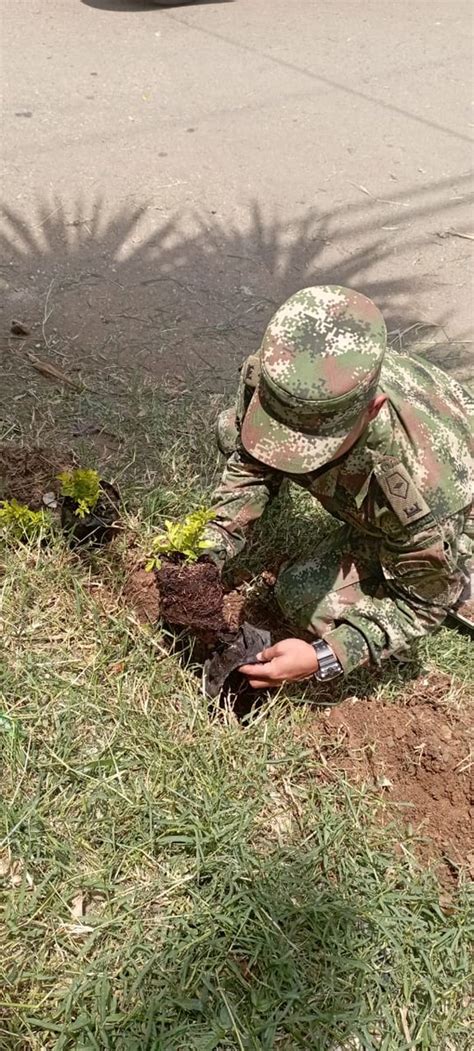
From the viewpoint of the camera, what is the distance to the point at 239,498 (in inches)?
100

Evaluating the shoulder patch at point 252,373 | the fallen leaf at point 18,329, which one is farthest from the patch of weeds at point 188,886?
the fallen leaf at point 18,329

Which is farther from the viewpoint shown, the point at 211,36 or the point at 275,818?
the point at 211,36

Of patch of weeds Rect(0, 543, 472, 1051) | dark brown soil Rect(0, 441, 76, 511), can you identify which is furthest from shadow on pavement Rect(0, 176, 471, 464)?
patch of weeds Rect(0, 543, 472, 1051)

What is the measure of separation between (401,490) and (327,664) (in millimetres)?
500

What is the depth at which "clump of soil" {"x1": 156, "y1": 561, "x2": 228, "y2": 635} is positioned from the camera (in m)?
2.29

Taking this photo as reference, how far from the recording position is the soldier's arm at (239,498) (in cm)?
253

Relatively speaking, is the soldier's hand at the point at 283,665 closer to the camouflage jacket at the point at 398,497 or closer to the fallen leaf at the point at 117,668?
the camouflage jacket at the point at 398,497

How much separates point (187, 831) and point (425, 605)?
2.82 feet

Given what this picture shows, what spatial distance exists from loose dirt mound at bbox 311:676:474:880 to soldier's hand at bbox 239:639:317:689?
0.79 feet

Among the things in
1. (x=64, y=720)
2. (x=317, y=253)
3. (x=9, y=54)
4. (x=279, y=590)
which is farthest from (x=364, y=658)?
(x=9, y=54)

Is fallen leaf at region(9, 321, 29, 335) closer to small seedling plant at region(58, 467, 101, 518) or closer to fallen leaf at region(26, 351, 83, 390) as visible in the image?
fallen leaf at region(26, 351, 83, 390)

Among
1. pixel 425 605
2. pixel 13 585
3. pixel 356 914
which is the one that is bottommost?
pixel 356 914

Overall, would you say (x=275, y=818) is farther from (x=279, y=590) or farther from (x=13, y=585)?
(x=13, y=585)

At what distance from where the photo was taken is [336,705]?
2629mm
